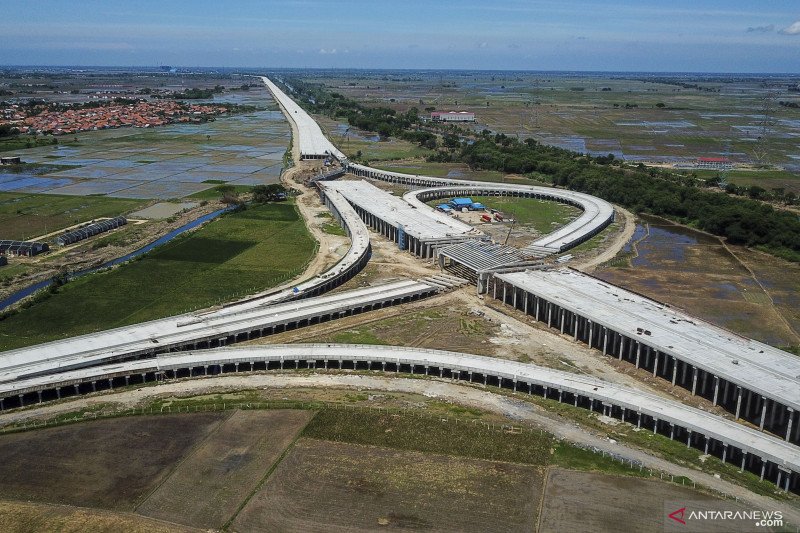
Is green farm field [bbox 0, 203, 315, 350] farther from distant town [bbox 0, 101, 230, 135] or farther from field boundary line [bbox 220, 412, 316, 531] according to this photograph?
distant town [bbox 0, 101, 230, 135]

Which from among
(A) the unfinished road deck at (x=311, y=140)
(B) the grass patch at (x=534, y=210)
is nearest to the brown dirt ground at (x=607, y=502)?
(B) the grass patch at (x=534, y=210)

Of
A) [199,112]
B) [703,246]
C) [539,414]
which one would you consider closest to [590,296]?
[539,414]

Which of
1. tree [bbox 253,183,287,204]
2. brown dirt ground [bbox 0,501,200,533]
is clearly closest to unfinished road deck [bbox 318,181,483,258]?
tree [bbox 253,183,287,204]

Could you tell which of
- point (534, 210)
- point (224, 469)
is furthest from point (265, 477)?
point (534, 210)

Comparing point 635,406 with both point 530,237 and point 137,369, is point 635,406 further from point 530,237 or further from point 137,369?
point 530,237

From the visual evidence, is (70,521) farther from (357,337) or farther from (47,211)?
Answer: (47,211)

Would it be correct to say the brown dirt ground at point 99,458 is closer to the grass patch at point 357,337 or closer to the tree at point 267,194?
the grass patch at point 357,337
